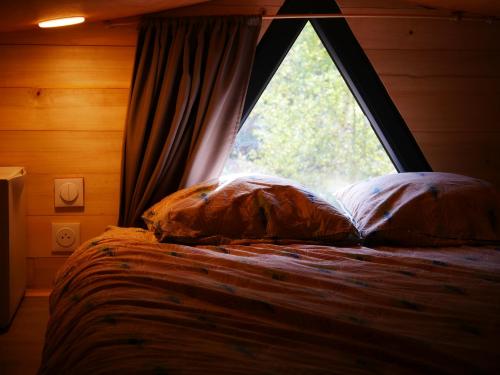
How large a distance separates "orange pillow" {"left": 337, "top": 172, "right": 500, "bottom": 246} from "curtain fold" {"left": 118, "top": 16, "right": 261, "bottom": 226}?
0.75m

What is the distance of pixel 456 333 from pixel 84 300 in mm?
866

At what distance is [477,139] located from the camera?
2439mm

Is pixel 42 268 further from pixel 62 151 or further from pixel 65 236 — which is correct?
pixel 62 151

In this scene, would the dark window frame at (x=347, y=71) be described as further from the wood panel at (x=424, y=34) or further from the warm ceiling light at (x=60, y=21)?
the warm ceiling light at (x=60, y=21)

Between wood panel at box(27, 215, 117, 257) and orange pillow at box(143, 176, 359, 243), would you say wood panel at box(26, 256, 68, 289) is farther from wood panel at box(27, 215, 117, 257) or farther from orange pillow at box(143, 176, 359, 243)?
orange pillow at box(143, 176, 359, 243)

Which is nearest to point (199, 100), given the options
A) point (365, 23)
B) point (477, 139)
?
point (365, 23)

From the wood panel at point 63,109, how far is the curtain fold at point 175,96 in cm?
13

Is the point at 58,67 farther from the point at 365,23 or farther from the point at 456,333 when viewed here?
the point at 456,333

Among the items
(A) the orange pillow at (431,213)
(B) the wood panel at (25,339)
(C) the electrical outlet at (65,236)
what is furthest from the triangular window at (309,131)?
(B) the wood panel at (25,339)

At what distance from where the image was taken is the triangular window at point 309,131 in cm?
243

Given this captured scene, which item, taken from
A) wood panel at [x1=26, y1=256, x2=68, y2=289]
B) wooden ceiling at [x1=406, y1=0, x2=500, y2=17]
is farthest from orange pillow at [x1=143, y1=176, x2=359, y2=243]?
wooden ceiling at [x1=406, y1=0, x2=500, y2=17]

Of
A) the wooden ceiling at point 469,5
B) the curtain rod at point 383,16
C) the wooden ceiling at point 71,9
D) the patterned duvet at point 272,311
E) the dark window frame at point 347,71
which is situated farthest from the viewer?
the dark window frame at point 347,71

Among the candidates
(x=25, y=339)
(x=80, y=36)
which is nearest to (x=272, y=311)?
(x=25, y=339)

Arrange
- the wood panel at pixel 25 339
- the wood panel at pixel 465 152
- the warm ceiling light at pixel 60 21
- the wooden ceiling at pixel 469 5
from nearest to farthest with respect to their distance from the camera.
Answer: the wood panel at pixel 25 339 < the warm ceiling light at pixel 60 21 < the wooden ceiling at pixel 469 5 < the wood panel at pixel 465 152
